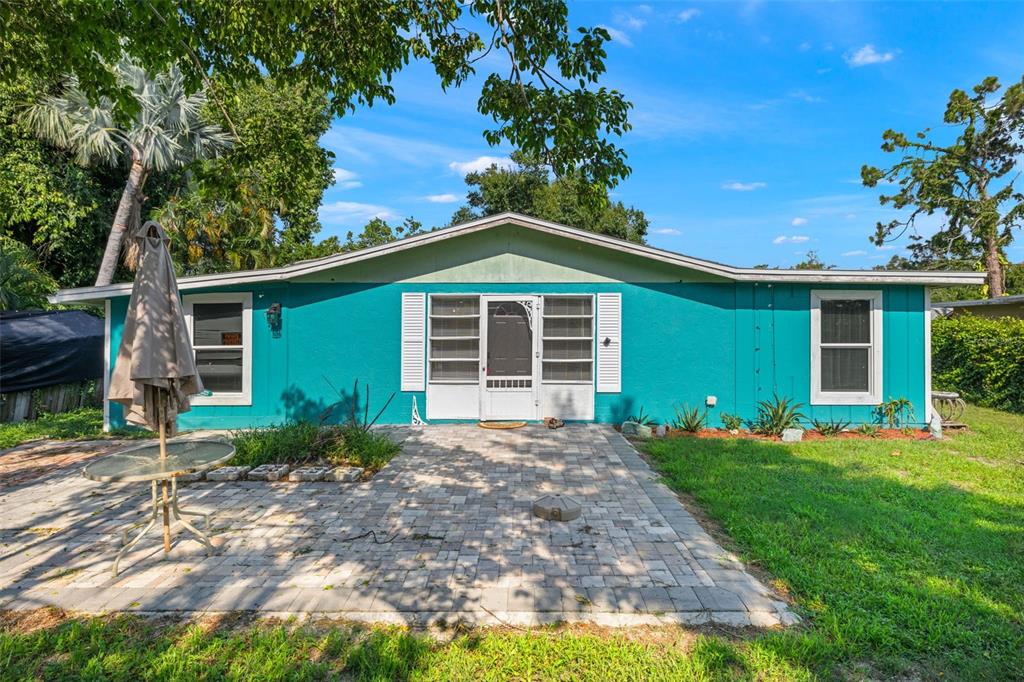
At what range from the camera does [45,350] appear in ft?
32.4

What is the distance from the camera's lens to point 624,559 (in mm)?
3643

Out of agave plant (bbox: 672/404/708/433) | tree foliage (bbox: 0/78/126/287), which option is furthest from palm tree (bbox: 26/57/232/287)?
agave plant (bbox: 672/404/708/433)

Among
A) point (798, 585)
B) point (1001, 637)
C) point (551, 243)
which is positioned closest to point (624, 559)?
point (798, 585)

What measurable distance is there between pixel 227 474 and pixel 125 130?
1393 cm

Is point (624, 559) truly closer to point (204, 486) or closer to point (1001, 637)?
point (1001, 637)

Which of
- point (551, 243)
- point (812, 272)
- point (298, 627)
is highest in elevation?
point (551, 243)

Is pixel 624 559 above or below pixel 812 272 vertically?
below

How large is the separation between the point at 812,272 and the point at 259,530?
8321mm

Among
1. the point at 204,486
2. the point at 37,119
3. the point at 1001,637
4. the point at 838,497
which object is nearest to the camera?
the point at 1001,637

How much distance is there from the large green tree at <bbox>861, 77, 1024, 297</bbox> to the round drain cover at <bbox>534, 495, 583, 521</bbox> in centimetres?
2614

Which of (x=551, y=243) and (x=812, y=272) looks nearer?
(x=812, y=272)

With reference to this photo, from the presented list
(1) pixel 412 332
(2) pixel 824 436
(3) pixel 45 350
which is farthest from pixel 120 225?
(2) pixel 824 436

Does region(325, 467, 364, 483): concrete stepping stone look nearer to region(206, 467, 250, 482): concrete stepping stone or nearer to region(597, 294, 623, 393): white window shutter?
region(206, 467, 250, 482): concrete stepping stone

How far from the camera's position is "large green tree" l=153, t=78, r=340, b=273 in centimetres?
570
